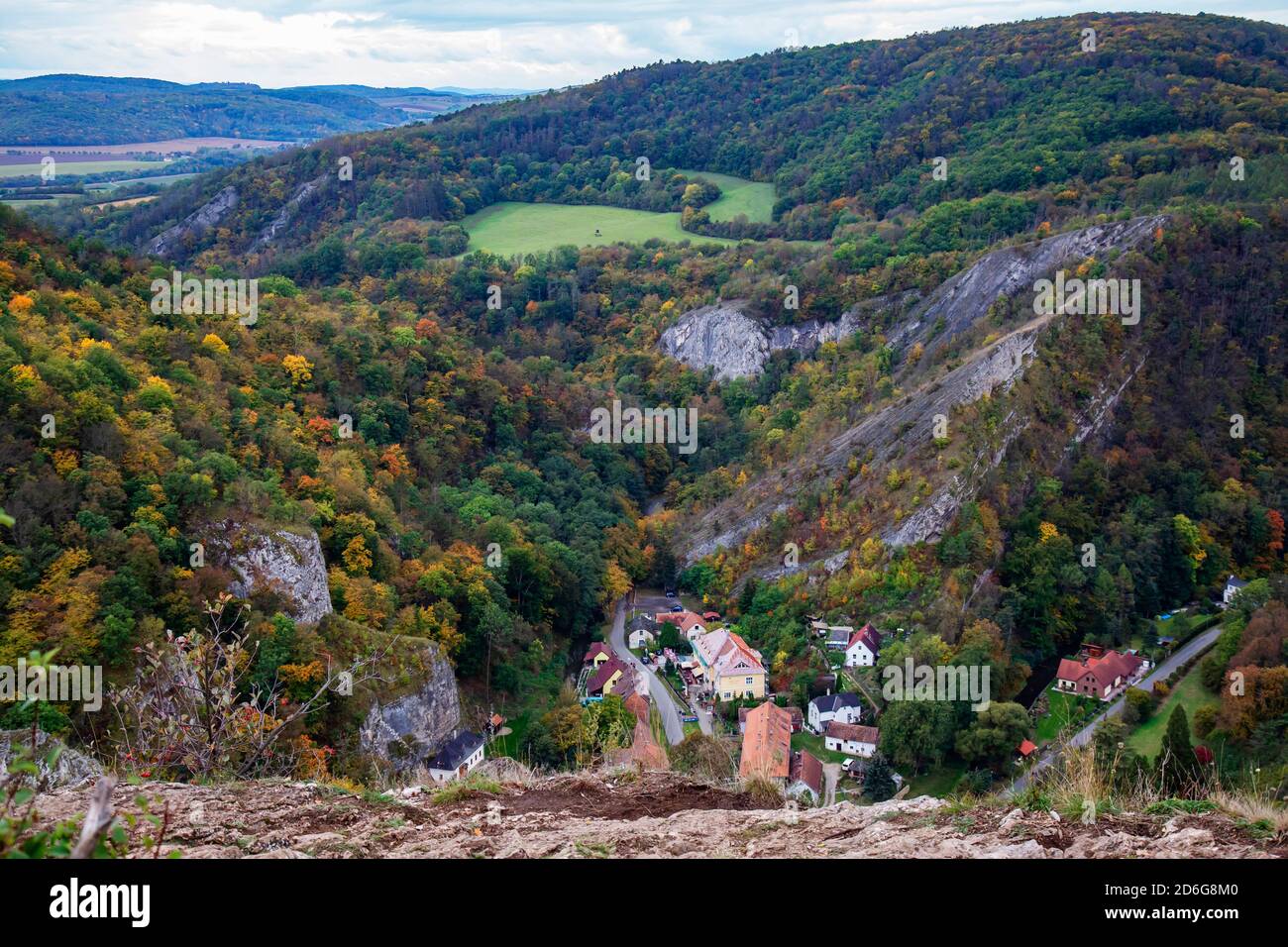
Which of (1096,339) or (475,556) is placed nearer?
(475,556)

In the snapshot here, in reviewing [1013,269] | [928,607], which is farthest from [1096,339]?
[928,607]

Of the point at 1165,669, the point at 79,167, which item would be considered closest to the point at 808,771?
the point at 1165,669

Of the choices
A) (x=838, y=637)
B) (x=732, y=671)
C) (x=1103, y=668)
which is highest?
(x=838, y=637)

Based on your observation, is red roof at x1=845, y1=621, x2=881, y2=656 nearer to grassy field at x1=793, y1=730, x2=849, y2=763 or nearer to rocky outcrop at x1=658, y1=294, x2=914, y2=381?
grassy field at x1=793, y1=730, x2=849, y2=763

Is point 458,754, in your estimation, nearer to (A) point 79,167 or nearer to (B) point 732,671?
(B) point 732,671

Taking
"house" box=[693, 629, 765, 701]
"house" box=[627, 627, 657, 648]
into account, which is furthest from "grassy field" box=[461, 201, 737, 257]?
"house" box=[693, 629, 765, 701]

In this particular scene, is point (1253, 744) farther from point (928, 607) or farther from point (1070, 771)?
point (1070, 771)
